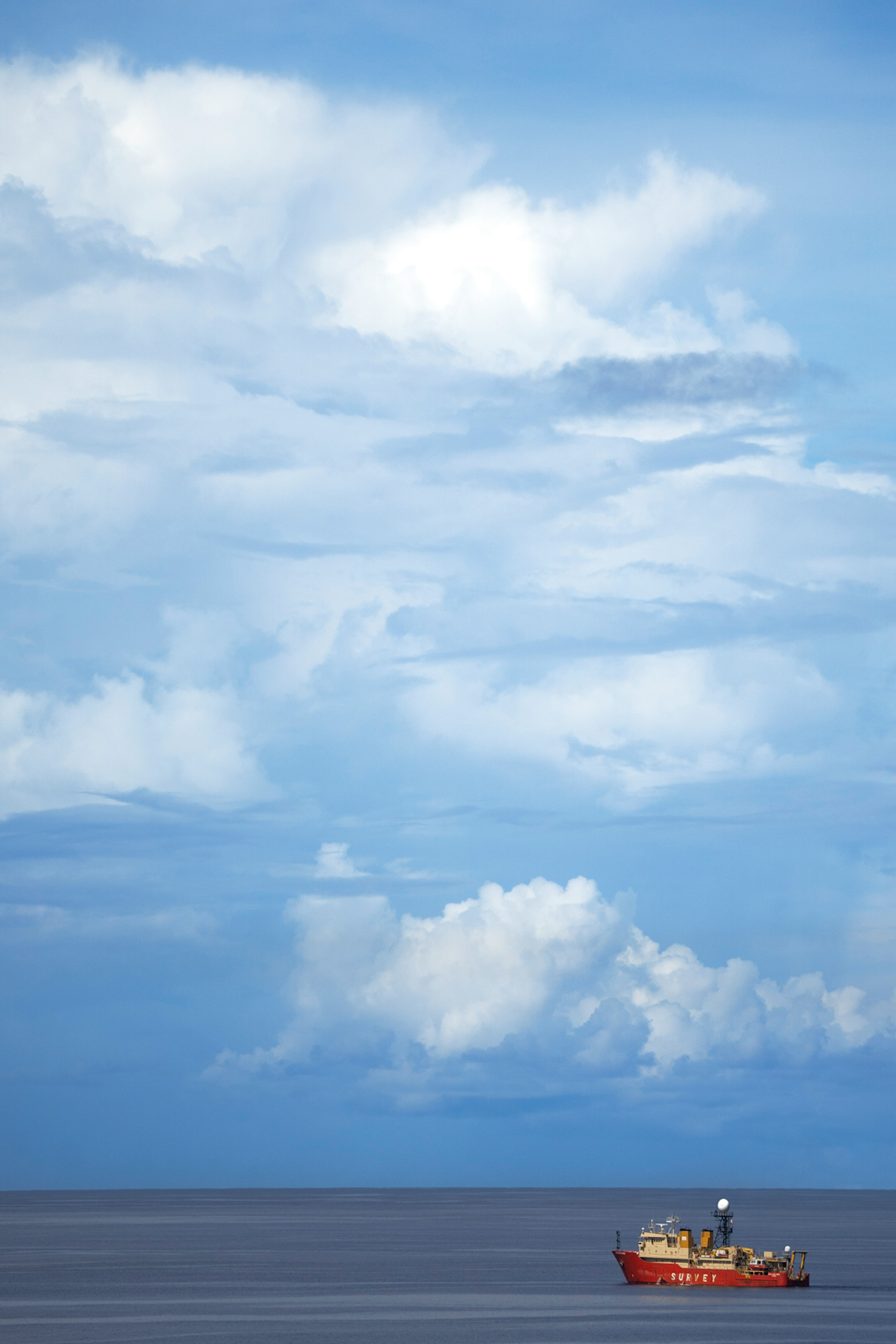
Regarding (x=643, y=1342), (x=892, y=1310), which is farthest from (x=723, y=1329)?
(x=892, y=1310)

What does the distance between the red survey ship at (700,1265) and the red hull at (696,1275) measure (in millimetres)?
56

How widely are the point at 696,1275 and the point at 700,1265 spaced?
1357 millimetres

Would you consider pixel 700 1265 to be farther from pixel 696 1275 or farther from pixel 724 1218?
pixel 724 1218

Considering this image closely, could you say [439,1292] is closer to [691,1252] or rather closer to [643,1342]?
[691,1252]

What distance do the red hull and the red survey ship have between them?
6 cm

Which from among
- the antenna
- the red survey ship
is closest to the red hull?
the red survey ship

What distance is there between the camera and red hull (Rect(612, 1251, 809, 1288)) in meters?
178

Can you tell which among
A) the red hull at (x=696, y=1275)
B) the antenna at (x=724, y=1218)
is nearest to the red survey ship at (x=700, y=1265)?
the red hull at (x=696, y=1275)

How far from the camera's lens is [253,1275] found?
191 m

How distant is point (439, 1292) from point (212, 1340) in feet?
172

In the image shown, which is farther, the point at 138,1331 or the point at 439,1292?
the point at 439,1292

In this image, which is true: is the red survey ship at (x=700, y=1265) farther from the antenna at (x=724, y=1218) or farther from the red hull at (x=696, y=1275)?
the antenna at (x=724, y=1218)

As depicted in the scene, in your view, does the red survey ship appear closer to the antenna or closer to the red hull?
the red hull

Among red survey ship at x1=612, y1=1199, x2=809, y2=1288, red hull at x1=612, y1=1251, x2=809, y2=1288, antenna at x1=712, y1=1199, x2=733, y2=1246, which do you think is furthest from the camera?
red hull at x1=612, y1=1251, x2=809, y2=1288
